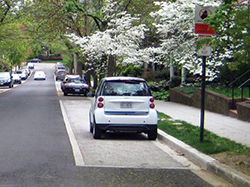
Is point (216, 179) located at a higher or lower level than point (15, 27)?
lower

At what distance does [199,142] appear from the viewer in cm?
1106

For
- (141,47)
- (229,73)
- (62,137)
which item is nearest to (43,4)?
(141,47)

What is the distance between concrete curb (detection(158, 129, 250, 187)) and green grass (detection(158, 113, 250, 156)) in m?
0.21

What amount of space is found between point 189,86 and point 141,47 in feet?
20.5

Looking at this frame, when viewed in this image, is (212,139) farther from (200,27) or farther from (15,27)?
(15,27)

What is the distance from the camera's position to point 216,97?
19406 mm

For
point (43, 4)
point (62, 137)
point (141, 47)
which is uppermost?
point (43, 4)

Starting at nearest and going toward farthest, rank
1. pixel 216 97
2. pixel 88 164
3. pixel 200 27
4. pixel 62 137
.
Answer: pixel 88 164 → pixel 200 27 → pixel 62 137 → pixel 216 97

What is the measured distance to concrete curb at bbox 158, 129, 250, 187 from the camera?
759cm

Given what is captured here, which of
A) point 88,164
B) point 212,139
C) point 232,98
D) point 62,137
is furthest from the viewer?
point 232,98

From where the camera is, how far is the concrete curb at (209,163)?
7590 millimetres

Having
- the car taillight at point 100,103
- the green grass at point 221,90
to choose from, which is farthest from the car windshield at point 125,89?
the green grass at point 221,90

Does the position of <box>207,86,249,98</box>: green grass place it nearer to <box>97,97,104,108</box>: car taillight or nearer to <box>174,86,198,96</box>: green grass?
<box>174,86,198,96</box>: green grass

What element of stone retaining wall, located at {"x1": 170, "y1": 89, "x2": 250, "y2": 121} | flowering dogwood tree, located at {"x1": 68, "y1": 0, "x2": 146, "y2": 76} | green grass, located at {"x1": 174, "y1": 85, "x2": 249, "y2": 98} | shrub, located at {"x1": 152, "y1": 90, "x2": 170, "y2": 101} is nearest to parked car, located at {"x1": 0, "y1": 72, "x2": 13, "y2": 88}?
flowering dogwood tree, located at {"x1": 68, "y1": 0, "x2": 146, "y2": 76}
